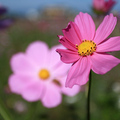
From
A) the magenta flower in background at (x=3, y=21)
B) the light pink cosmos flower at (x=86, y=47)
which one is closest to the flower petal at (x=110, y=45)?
the light pink cosmos flower at (x=86, y=47)

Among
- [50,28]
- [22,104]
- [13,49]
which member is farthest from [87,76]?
[50,28]

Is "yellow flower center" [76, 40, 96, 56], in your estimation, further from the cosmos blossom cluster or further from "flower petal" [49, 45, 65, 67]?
"flower petal" [49, 45, 65, 67]

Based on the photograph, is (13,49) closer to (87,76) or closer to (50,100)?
(50,100)

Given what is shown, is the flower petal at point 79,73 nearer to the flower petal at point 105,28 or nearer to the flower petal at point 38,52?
the flower petal at point 105,28

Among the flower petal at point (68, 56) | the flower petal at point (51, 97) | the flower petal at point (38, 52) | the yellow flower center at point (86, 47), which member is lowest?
the flower petal at point (51, 97)

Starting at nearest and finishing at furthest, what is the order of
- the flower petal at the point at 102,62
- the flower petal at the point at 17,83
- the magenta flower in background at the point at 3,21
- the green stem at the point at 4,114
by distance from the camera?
the flower petal at the point at 102,62 < the green stem at the point at 4,114 < the flower petal at the point at 17,83 < the magenta flower in background at the point at 3,21
